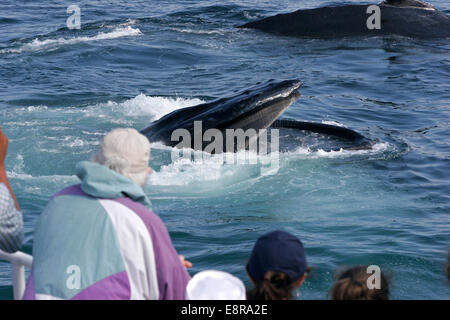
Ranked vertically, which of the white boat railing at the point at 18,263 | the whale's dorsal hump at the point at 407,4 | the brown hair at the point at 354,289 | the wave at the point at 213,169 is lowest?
the wave at the point at 213,169

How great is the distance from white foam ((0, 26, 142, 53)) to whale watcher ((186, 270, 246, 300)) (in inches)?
584

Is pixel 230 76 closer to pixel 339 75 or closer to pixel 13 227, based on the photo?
pixel 339 75

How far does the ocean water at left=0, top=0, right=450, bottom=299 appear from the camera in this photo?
7.61 meters

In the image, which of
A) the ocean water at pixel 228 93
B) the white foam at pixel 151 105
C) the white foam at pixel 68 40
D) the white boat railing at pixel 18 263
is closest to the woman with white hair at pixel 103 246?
the white boat railing at pixel 18 263

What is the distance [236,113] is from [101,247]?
525 centimetres

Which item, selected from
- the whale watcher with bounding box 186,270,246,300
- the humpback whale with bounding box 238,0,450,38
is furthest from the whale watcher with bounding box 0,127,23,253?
the humpback whale with bounding box 238,0,450,38

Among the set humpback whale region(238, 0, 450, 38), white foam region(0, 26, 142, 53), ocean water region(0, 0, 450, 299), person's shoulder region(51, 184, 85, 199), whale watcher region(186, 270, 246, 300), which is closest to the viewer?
whale watcher region(186, 270, 246, 300)

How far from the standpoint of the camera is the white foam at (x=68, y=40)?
17406 mm

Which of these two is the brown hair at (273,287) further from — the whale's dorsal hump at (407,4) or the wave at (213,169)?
the whale's dorsal hump at (407,4)

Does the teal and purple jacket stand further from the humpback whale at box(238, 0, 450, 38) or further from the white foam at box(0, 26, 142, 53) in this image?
the humpback whale at box(238, 0, 450, 38)

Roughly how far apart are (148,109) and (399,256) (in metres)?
6.23

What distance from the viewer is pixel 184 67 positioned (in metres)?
16.1

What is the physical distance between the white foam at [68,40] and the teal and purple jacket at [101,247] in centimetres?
1426
